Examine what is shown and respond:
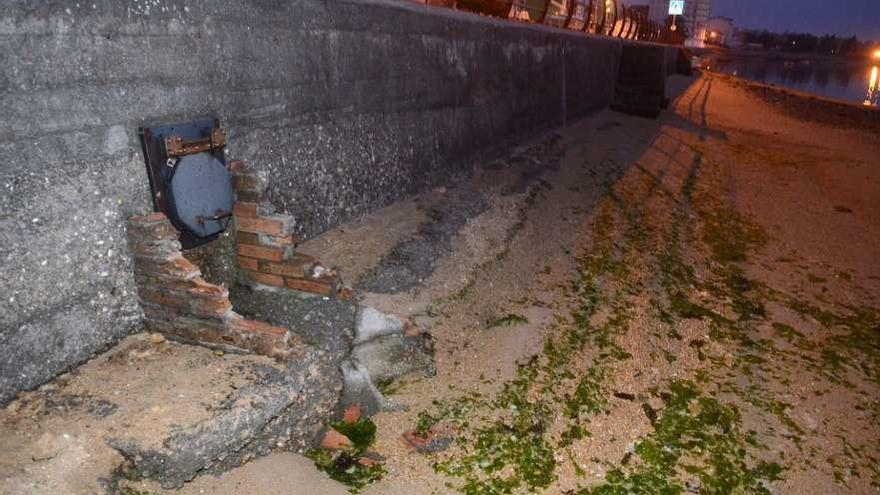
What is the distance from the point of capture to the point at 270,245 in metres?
3.48

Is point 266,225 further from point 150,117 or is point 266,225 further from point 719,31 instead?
point 719,31

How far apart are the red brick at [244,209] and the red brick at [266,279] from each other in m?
0.37

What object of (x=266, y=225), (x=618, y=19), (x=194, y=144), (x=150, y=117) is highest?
A: (x=618, y=19)

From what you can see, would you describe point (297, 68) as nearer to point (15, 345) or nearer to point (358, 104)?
point (358, 104)

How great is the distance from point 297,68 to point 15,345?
2.34 m

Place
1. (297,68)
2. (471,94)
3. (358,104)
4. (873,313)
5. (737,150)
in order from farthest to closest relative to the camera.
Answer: (737,150) → (471,94) → (873,313) → (358,104) → (297,68)

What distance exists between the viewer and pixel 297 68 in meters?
3.89

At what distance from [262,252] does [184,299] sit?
0.69 m

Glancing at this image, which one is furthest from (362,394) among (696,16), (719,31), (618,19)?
(719,31)

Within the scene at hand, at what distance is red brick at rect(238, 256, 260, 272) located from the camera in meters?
3.54

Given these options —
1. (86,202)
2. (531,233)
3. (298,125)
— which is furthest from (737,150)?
(86,202)

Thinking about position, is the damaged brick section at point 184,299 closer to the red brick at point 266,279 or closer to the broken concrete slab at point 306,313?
the broken concrete slab at point 306,313

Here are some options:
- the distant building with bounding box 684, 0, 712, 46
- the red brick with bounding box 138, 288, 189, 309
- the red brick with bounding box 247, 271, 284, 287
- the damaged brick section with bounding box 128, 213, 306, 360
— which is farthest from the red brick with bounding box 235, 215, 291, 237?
the distant building with bounding box 684, 0, 712, 46

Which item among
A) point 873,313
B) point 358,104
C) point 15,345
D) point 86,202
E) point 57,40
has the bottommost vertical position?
point 873,313
